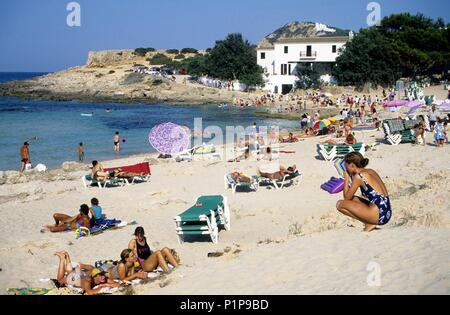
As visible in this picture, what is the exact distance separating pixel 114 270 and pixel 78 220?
126 inches

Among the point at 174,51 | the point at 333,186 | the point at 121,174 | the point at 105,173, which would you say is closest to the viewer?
the point at 333,186

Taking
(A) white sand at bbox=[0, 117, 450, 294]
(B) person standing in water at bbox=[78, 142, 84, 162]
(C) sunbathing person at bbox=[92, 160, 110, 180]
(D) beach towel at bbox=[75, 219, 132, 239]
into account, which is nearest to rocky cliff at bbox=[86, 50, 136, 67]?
(B) person standing in water at bbox=[78, 142, 84, 162]

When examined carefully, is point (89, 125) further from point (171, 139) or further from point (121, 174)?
point (121, 174)

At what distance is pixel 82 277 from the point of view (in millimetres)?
7297

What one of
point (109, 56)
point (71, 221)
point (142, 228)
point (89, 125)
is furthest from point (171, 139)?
point (109, 56)

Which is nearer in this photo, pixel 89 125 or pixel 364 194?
pixel 364 194

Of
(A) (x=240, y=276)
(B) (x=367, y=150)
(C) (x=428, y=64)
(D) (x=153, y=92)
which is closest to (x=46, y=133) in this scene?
(B) (x=367, y=150)

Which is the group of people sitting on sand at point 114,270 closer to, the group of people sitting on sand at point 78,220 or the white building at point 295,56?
the group of people sitting on sand at point 78,220

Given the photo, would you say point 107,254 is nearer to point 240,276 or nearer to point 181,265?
point 181,265

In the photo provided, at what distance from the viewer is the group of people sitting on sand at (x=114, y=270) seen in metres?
7.18

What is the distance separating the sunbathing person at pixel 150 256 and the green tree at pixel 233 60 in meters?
54.1

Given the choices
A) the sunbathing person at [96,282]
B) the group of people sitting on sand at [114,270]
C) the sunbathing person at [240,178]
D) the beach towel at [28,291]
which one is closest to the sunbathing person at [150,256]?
the group of people sitting on sand at [114,270]

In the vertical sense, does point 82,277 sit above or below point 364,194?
below
